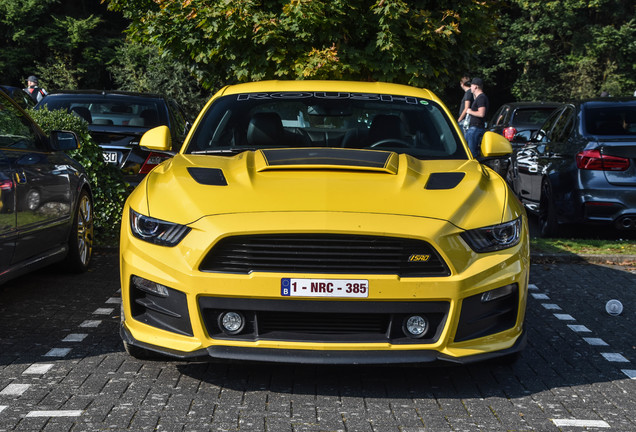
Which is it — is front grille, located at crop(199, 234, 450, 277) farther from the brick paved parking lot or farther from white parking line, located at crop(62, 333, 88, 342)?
white parking line, located at crop(62, 333, 88, 342)

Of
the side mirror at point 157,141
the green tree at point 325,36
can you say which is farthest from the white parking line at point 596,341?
the green tree at point 325,36

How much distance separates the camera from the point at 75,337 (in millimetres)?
5883

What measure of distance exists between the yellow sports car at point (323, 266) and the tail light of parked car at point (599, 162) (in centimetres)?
528

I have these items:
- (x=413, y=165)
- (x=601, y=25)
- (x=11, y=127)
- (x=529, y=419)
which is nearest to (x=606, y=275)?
(x=413, y=165)

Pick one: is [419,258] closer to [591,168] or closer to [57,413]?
[57,413]

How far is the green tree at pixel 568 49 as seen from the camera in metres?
44.8

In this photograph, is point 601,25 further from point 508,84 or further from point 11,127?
point 11,127

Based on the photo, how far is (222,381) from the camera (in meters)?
4.95

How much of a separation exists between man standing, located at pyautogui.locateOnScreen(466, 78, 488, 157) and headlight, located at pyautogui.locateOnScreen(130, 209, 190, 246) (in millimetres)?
11836

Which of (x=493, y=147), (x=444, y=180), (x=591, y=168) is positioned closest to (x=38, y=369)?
(x=444, y=180)

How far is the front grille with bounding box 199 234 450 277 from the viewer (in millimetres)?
4559

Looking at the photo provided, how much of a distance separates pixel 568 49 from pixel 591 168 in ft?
130

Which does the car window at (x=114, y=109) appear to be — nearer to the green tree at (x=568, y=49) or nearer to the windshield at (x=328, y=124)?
the windshield at (x=328, y=124)

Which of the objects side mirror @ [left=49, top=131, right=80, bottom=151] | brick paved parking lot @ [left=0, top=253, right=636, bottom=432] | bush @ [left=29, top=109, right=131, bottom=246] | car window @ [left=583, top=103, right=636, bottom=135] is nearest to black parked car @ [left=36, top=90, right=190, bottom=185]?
bush @ [left=29, top=109, right=131, bottom=246]
